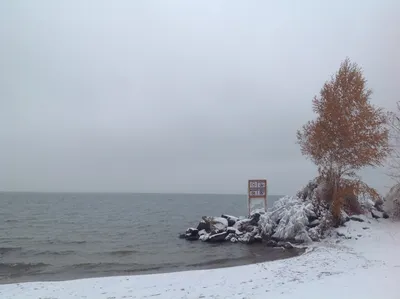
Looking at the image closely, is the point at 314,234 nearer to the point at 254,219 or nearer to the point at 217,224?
the point at 254,219

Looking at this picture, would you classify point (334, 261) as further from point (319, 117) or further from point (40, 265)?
point (40, 265)

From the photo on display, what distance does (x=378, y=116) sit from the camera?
72.1 ft

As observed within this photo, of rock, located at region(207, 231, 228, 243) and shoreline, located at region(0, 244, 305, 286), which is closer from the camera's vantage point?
shoreline, located at region(0, 244, 305, 286)

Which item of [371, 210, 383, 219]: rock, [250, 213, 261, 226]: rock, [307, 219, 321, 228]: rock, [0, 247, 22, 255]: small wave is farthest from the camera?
[250, 213, 261, 226]: rock

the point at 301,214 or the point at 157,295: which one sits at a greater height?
the point at 301,214

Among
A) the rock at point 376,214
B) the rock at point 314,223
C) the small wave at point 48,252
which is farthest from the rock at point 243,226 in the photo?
the small wave at point 48,252

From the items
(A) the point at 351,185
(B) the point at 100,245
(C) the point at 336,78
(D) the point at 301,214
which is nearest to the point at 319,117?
(C) the point at 336,78

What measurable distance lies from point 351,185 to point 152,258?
13.8 metres

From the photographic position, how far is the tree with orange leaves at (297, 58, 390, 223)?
21.8 metres

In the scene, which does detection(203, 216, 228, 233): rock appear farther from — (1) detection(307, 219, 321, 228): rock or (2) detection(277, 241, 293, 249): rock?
(1) detection(307, 219, 321, 228): rock

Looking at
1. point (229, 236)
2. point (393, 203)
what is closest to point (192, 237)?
point (229, 236)

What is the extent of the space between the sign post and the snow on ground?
14134 millimetres

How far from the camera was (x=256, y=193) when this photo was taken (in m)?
30.4

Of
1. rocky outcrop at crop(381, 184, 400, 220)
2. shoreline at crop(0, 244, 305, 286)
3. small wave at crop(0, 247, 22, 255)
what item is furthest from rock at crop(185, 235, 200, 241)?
rocky outcrop at crop(381, 184, 400, 220)
